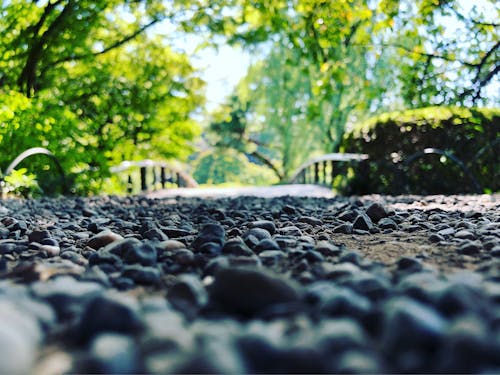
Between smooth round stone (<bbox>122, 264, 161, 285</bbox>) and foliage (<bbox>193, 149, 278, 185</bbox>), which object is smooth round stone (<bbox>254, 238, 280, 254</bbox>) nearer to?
smooth round stone (<bbox>122, 264, 161, 285</bbox>)

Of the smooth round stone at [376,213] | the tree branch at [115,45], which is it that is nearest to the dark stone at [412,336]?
the smooth round stone at [376,213]

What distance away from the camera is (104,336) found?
1.14 meters

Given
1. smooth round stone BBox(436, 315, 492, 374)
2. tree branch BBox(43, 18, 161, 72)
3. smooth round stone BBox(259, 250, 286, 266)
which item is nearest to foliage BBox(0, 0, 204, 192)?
tree branch BBox(43, 18, 161, 72)

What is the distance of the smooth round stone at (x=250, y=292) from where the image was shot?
140 cm

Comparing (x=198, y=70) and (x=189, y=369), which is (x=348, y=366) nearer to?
(x=189, y=369)

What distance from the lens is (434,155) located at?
8.84 m

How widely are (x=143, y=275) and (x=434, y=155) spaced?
25.8ft

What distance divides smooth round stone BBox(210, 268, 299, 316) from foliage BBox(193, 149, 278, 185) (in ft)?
112

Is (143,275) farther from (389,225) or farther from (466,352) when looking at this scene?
(389,225)

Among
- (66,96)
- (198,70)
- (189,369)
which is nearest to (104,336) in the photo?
(189,369)

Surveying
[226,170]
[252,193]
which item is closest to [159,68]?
[252,193]

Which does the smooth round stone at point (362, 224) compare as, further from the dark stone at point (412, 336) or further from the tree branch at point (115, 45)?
the tree branch at point (115, 45)

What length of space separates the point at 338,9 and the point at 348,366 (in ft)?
14.9

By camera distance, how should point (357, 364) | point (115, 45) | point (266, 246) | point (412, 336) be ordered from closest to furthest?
point (357, 364) → point (412, 336) → point (266, 246) → point (115, 45)
